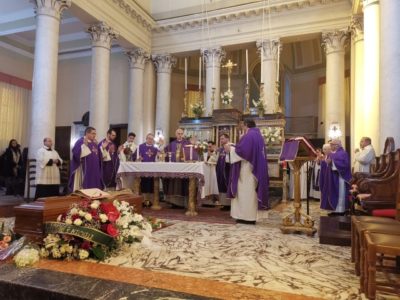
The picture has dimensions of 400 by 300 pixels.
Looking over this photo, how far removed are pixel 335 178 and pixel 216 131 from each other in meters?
5.88

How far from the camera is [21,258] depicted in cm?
294

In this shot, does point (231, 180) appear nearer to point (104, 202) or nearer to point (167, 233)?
point (167, 233)

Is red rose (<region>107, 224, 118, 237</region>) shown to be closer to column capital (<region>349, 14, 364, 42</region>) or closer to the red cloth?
the red cloth

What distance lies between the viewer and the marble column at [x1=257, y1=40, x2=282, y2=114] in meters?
12.6

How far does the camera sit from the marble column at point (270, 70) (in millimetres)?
12609

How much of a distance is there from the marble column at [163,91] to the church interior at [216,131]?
0.06 meters

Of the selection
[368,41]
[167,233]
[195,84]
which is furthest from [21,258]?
[195,84]

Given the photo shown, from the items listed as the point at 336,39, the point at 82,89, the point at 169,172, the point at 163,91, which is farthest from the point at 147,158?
the point at 82,89

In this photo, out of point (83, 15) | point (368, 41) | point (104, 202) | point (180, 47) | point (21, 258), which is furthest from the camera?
point (180, 47)

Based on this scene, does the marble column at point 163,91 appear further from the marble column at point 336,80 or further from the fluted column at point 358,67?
the fluted column at point 358,67

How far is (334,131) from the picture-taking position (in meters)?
11.5

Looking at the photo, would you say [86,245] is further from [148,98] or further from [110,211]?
[148,98]

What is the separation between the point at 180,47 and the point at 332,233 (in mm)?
11717

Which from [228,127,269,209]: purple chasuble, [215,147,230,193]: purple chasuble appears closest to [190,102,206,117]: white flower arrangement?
[215,147,230,193]: purple chasuble
